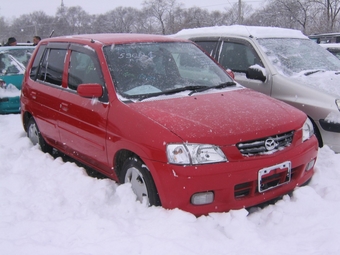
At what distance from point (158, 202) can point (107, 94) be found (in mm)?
1211

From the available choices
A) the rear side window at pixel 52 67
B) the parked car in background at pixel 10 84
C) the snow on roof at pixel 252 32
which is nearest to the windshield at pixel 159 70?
the rear side window at pixel 52 67

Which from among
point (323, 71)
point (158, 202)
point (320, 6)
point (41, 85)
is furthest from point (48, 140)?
point (320, 6)

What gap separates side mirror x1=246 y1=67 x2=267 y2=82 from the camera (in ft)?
17.2

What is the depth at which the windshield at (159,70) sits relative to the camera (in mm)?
3814

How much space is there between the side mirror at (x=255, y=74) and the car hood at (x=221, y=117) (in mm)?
1394

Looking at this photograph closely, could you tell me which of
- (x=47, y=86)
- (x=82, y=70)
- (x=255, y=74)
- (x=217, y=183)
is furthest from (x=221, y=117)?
(x=47, y=86)

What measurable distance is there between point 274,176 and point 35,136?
12.0 feet

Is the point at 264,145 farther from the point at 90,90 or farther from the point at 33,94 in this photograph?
the point at 33,94

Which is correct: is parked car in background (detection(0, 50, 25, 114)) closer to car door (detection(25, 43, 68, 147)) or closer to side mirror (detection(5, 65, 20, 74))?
side mirror (detection(5, 65, 20, 74))

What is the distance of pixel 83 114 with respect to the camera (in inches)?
157

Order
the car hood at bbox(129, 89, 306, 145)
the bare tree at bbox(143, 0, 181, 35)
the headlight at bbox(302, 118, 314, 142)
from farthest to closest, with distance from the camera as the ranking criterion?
the bare tree at bbox(143, 0, 181, 35), the headlight at bbox(302, 118, 314, 142), the car hood at bbox(129, 89, 306, 145)

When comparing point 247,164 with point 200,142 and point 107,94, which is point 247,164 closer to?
point 200,142

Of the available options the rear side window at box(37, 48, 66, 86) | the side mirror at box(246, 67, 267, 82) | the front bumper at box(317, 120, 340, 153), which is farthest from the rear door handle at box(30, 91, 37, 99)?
the front bumper at box(317, 120, 340, 153)

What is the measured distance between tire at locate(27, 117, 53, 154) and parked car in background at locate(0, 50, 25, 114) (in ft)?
7.22
